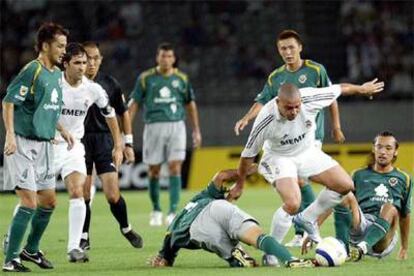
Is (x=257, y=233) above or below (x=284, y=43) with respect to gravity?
below

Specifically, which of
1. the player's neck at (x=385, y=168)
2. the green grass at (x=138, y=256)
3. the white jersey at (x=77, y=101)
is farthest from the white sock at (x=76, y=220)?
the player's neck at (x=385, y=168)

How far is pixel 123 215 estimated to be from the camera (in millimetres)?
12062

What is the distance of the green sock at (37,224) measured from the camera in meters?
10.4

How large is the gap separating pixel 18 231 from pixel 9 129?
2.87 ft

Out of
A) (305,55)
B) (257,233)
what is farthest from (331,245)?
(305,55)

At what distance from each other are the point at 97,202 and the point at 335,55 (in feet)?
26.9

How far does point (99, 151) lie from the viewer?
40.3ft

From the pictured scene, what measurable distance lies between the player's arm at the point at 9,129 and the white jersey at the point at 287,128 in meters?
2.01

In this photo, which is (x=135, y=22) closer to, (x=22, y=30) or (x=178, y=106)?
(x=22, y=30)

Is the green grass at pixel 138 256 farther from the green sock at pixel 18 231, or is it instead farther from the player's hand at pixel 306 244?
the player's hand at pixel 306 244

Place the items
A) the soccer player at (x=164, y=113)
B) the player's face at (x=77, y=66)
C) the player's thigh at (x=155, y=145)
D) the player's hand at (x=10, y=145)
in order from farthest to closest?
the player's thigh at (x=155, y=145) < the soccer player at (x=164, y=113) < the player's face at (x=77, y=66) < the player's hand at (x=10, y=145)

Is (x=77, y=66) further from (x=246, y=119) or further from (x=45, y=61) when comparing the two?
(x=246, y=119)

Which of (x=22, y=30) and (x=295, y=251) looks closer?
(x=295, y=251)

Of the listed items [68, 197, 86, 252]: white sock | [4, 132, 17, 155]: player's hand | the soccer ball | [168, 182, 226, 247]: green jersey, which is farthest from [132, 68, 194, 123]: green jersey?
the soccer ball
